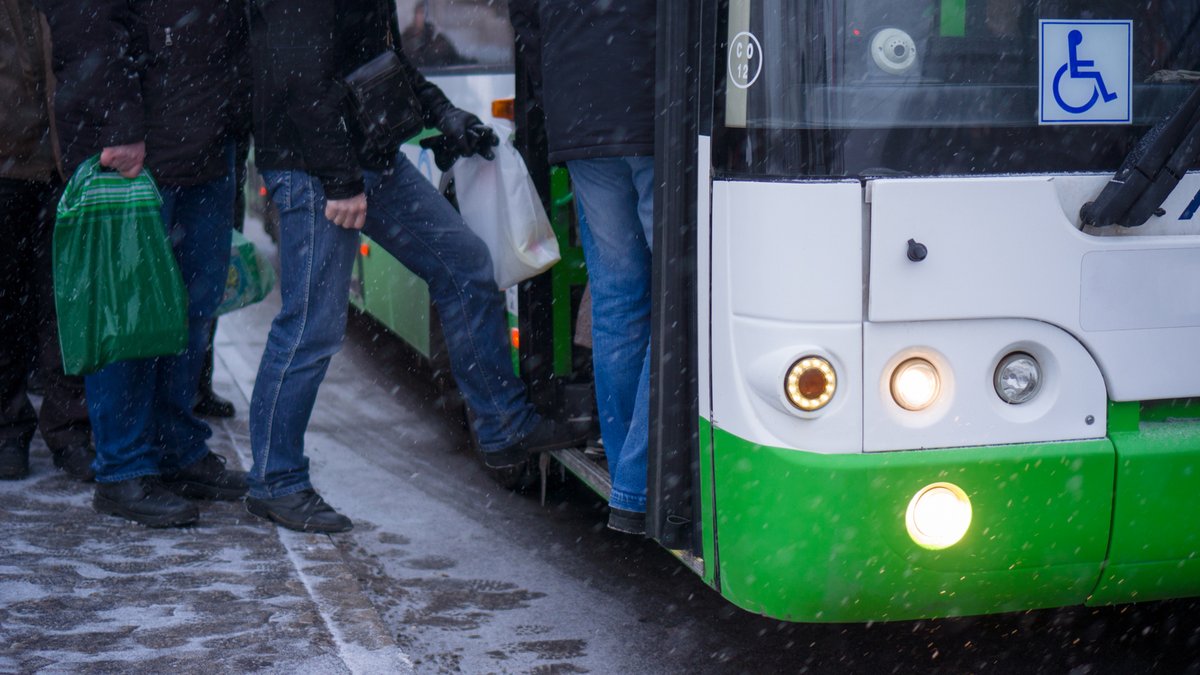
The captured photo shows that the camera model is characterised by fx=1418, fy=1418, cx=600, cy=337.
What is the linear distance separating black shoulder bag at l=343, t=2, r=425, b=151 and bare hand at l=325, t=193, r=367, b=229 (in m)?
0.18

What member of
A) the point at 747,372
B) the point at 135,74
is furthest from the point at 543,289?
the point at 747,372

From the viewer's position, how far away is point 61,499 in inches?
192

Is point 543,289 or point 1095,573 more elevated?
point 543,289

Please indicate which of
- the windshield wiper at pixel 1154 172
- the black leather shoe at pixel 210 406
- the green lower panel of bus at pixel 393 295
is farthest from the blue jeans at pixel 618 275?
the black leather shoe at pixel 210 406

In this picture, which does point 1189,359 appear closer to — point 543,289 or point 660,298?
point 660,298

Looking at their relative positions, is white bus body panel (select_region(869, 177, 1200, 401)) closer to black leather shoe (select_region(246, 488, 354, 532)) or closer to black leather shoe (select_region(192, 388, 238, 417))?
black leather shoe (select_region(246, 488, 354, 532))

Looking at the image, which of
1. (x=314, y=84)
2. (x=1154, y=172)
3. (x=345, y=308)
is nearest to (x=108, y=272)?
(x=345, y=308)

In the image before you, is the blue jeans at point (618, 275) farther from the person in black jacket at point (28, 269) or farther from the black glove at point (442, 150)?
the person in black jacket at point (28, 269)

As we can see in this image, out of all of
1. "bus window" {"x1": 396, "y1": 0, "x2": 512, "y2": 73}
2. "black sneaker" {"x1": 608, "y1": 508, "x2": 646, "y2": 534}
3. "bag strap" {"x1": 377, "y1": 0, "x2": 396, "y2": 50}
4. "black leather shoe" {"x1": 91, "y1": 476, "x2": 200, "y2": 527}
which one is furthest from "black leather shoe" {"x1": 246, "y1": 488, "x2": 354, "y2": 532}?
"bus window" {"x1": 396, "y1": 0, "x2": 512, "y2": 73}

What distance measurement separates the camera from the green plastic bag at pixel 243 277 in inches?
218

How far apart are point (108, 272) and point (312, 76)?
2.87ft

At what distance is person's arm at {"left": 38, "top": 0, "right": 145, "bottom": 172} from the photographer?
4.26 meters

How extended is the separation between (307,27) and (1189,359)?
2.58 metres

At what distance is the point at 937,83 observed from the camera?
3057mm
